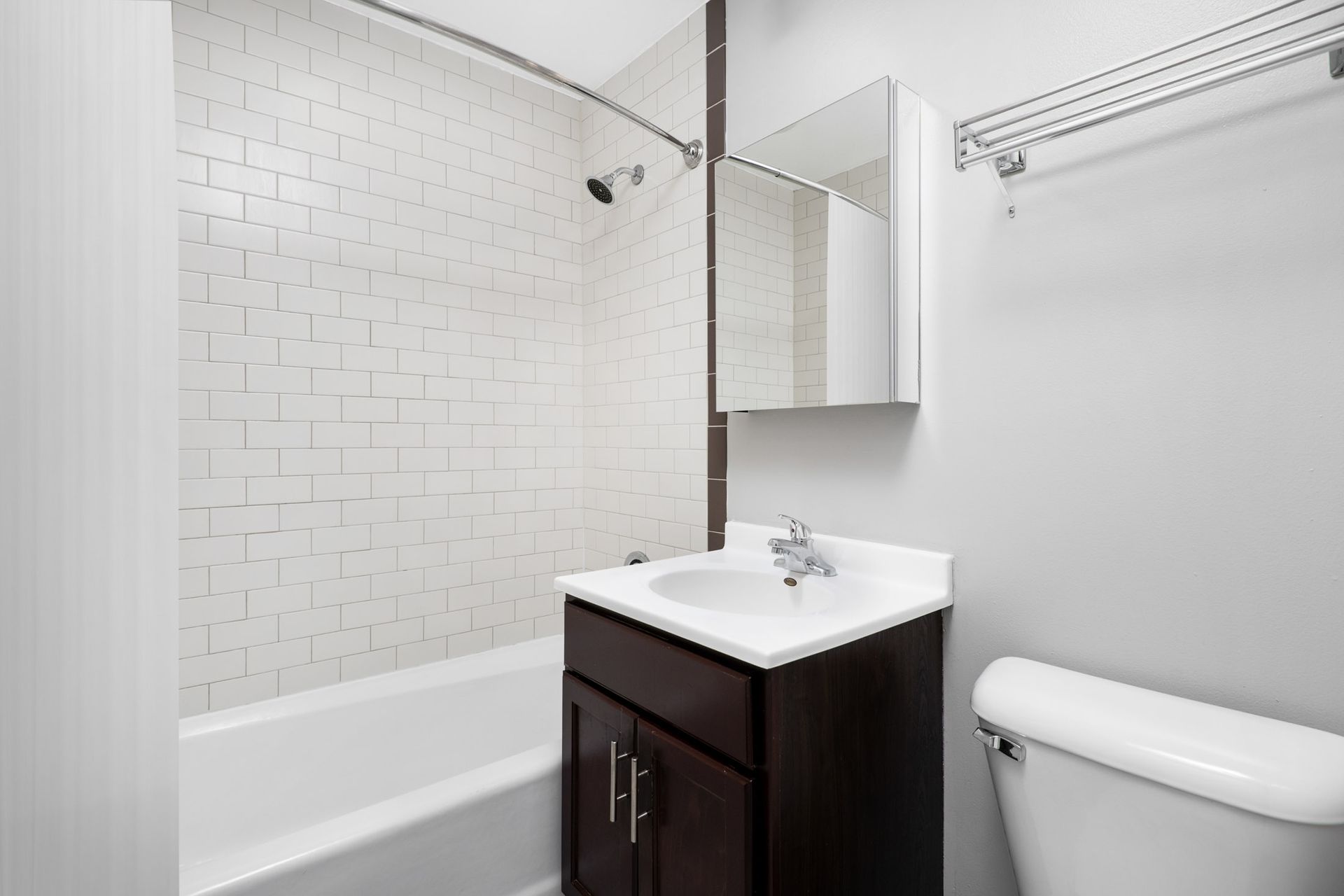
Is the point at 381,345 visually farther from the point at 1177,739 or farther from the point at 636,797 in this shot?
the point at 1177,739

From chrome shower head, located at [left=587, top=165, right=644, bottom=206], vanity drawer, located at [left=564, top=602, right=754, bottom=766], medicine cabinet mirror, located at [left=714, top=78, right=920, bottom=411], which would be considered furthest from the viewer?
chrome shower head, located at [left=587, top=165, right=644, bottom=206]

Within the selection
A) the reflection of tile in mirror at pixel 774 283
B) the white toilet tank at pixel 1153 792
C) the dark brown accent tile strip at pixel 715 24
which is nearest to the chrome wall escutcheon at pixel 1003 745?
the white toilet tank at pixel 1153 792

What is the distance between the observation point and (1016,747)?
102cm

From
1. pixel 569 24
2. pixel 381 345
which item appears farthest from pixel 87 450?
pixel 569 24

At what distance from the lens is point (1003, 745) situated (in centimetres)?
104

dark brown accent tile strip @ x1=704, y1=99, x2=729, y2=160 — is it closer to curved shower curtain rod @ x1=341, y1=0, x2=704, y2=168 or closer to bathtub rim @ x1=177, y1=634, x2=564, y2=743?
curved shower curtain rod @ x1=341, y1=0, x2=704, y2=168

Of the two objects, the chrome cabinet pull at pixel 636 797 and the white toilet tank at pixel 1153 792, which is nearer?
the white toilet tank at pixel 1153 792

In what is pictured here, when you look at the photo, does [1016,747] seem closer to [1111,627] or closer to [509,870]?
[1111,627]

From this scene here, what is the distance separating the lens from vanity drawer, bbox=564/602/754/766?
1.06m

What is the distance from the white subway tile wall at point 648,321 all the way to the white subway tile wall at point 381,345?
16 millimetres

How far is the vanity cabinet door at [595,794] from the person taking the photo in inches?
51.3

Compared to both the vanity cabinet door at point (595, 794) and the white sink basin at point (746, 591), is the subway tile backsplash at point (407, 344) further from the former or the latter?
the vanity cabinet door at point (595, 794)

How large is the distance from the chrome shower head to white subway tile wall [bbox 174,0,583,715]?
0.11 meters

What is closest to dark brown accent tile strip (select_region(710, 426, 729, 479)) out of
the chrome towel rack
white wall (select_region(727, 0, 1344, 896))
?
white wall (select_region(727, 0, 1344, 896))
